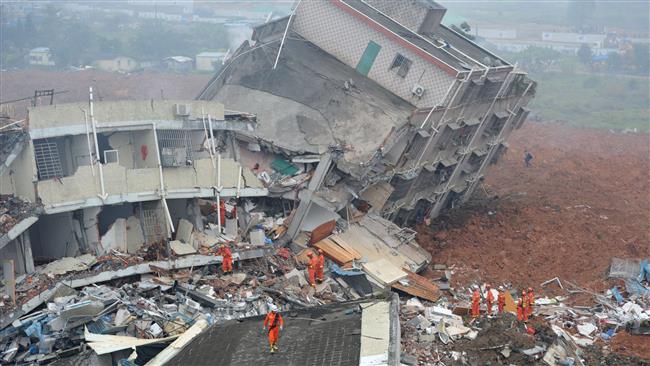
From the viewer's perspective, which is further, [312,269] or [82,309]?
[312,269]

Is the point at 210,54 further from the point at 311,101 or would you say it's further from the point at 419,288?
the point at 419,288

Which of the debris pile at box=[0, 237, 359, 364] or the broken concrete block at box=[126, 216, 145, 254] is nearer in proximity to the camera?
the debris pile at box=[0, 237, 359, 364]

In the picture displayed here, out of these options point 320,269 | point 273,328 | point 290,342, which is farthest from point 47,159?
point 290,342

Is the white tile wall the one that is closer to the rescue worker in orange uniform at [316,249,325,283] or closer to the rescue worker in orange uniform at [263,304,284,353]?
the rescue worker in orange uniform at [316,249,325,283]

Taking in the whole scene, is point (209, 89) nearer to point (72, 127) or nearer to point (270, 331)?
point (72, 127)

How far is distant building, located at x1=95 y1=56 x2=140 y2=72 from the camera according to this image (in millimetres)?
60188

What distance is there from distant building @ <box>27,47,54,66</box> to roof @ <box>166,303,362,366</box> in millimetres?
47893

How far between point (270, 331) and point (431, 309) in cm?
593

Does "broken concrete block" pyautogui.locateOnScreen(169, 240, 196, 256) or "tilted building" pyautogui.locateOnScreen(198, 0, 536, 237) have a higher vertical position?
"tilted building" pyautogui.locateOnScreen(198, 0, 536, 237)

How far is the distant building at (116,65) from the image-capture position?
60.2m

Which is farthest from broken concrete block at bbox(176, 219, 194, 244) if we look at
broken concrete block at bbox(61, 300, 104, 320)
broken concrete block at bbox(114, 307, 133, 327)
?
broken concrete block at bbox(61, 300, 104, 320)

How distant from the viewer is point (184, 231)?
20891 mm

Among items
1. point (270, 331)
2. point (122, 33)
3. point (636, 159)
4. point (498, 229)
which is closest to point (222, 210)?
point (270, 331)

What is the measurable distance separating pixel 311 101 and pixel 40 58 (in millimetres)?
40176
